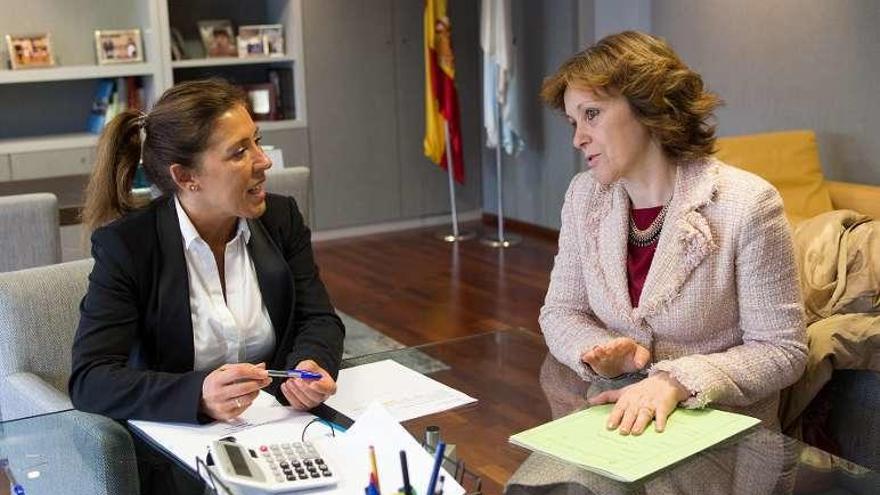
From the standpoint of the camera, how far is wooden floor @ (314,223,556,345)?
15.9ft

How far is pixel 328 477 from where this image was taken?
1.53m

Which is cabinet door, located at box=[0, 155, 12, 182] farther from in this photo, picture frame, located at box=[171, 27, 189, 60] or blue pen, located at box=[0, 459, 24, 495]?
blue pen, located at box=[0, 459, 24, 495]

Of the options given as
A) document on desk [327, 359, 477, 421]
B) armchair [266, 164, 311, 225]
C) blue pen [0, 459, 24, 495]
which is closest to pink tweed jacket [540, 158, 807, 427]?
document on desk [327, 359, 477, 421]

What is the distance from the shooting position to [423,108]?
6.77 m

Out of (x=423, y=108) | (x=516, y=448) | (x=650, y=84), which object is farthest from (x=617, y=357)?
(x=423, y=108)

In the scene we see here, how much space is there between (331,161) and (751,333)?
15.7ft

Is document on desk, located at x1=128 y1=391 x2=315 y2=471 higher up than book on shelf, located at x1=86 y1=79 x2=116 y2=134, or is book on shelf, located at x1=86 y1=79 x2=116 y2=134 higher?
book on shelf, located at x1=86 y1=79 x2=116 y2=134

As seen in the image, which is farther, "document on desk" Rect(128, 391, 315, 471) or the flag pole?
the flag pole

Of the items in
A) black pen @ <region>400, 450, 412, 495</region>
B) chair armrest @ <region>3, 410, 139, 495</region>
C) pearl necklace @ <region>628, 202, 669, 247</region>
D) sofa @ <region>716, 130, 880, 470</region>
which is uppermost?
pearl necklace @ <region>628, 202, 669, 247</region>

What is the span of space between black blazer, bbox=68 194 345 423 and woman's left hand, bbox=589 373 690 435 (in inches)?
21.4

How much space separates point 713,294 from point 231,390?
84 centimetres

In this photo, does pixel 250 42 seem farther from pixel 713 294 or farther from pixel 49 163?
pixel 713 294

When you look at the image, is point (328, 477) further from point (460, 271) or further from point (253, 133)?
point (460, 271)

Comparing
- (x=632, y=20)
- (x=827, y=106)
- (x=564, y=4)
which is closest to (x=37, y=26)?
(x=564, y=4)
